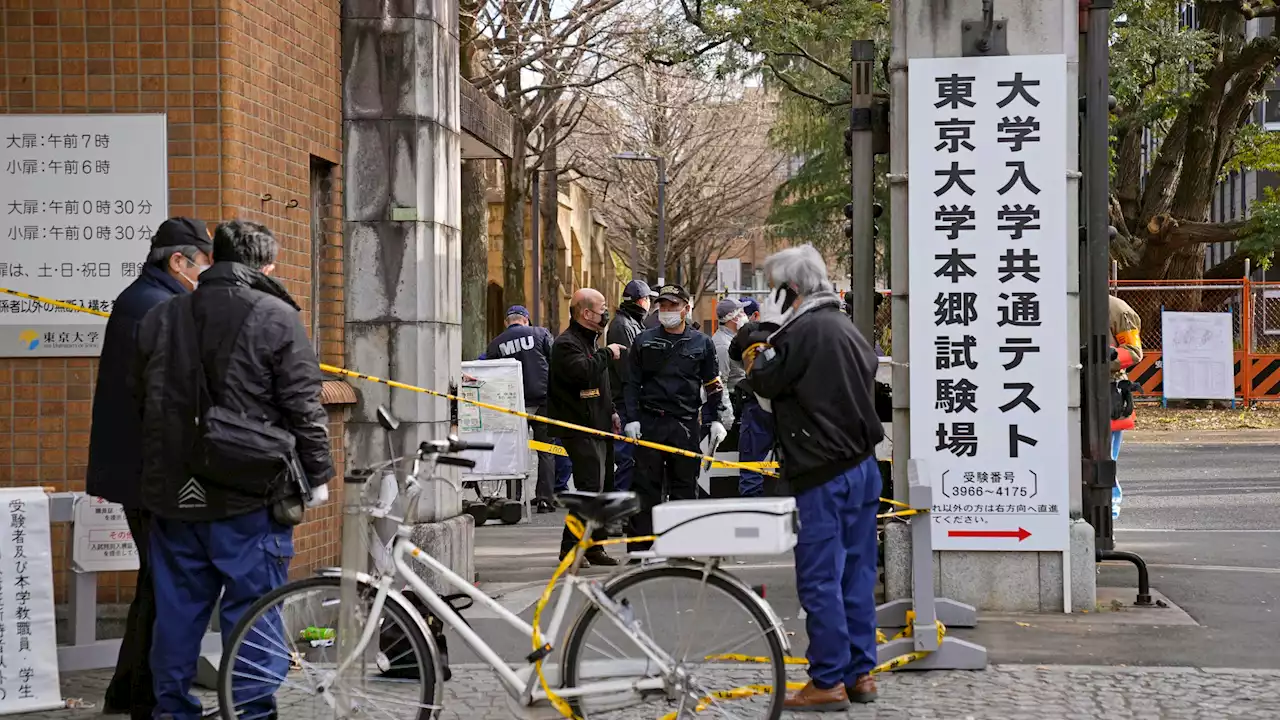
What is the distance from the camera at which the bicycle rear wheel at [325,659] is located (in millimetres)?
5449

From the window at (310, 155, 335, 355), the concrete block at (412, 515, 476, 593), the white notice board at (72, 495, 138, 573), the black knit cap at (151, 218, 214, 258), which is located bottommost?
the concrete block at (412, 515, 476, 593)

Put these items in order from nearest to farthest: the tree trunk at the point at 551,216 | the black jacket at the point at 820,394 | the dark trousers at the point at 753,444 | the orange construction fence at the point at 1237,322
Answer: the black jacket at the point at 820,394 < the dark trousers at the point at 753,444 < the orange construction fence at the point at 1237,322 < the tree trunk at the point at 551,216

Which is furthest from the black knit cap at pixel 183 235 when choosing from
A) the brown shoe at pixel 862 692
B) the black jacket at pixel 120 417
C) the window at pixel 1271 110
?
the window at pixel 1271 110

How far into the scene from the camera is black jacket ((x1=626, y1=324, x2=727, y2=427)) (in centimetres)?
1066

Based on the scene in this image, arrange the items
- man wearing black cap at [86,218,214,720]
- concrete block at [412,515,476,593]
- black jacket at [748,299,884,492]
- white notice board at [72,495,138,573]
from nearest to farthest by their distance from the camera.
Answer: man wearing black cap at [86,218,214,720]
black jacket at [748,299,884,492]
white notice board at [72,495,138,573]
concrete block at [412,515,476,593]

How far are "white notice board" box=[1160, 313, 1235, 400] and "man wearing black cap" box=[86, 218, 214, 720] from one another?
21.0 m

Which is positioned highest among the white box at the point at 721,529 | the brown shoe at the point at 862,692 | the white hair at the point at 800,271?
the white hair at the point at 800,271

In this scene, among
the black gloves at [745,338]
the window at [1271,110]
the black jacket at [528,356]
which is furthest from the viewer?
the window at [1271,110]

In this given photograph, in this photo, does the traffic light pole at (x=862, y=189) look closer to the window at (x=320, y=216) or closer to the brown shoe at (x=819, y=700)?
the window at (x=320, y=216)

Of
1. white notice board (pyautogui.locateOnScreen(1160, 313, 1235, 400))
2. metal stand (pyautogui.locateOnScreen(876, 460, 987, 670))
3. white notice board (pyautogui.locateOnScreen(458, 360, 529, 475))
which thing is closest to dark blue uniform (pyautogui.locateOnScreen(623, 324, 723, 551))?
white notice board (pyautogui.locateOnScreen(458, 360, 529, 475))

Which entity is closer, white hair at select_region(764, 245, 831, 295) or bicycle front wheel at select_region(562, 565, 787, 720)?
bicycle front wheel at select_region(562, 565, 787, 720)

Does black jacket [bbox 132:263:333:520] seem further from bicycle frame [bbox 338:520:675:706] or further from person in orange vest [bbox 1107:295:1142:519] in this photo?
person in orange vest [bbox 1107:295:1142:519]

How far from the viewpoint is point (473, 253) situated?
25422mm

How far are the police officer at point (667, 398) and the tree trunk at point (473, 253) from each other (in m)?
14.4
